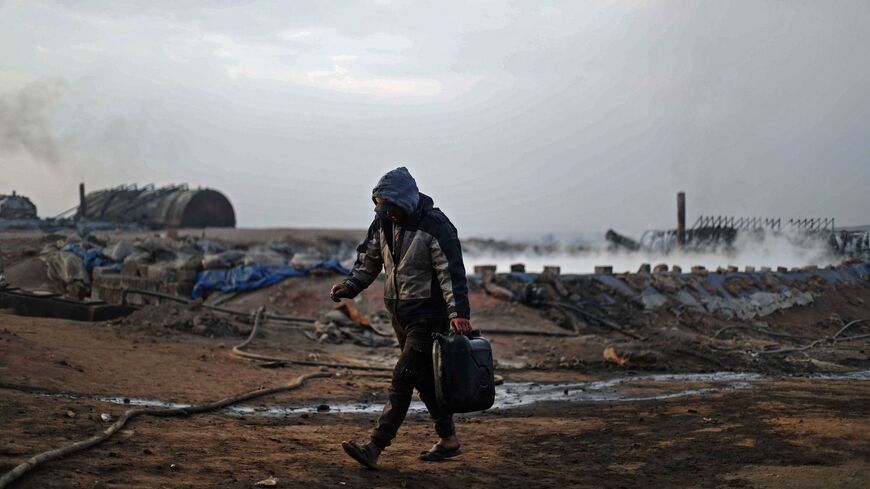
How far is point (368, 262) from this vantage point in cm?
612

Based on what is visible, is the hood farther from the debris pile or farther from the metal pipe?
the metal pipe

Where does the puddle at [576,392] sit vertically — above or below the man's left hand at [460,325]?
below

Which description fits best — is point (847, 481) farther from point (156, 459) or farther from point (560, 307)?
point (560, 307)

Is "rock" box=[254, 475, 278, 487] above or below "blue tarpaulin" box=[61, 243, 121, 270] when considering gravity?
below

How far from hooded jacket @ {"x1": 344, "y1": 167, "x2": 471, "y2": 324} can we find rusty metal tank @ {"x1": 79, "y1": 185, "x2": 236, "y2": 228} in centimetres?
3752

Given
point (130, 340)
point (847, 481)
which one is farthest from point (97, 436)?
point (130, 340)

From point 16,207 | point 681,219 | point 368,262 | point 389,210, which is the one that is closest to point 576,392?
point 368,262

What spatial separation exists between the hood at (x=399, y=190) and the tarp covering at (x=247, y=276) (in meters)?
13.2

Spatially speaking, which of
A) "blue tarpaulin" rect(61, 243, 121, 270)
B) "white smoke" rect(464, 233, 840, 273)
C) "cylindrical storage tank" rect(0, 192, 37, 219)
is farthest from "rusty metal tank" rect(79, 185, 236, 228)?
"blue tarpaulin" rect(61, 243, 121, 270)

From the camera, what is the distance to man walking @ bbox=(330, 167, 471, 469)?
563 centimetres

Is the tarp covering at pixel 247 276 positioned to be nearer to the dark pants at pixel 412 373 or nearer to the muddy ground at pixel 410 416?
the muddy ground at pixel 410 416

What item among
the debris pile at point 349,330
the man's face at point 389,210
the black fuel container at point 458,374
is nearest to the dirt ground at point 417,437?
the black fuel container at point 458,374

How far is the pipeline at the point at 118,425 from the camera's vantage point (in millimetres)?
4398

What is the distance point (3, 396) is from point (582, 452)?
4.33 meters
